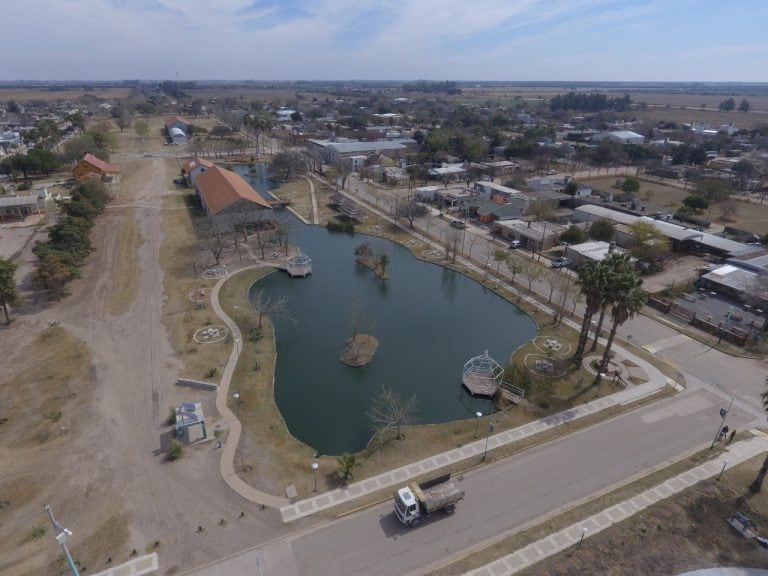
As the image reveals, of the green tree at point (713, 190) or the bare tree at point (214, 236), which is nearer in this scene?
the bare tree at point (214, 236)

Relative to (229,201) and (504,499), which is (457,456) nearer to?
(504,499)

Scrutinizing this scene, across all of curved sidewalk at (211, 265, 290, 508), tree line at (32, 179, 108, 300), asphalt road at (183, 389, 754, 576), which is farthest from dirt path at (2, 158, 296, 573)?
tree line at (32, 179, 108, 300)

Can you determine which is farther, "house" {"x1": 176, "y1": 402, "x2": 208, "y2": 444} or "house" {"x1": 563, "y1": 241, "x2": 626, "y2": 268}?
"house" {"x1": 563, "y1": 241, "x2": 626, "y2": 268}

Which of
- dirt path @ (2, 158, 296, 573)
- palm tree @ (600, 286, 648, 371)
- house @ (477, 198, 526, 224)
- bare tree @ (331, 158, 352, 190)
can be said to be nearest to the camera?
dirt path @ (2, 158, 296, 573)

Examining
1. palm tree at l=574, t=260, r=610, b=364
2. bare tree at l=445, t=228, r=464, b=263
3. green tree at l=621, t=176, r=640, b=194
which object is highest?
palm tree at l=574, t=260, r=610, b=364

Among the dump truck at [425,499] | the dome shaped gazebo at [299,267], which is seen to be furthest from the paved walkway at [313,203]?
the dump truck at [425,499]

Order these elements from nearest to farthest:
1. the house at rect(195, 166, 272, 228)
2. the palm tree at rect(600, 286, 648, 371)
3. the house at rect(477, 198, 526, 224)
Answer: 1. the palm tree at rect(600, 286, 648, 371)
2. the house at rect(195, 166, 272, 228)
3. the house at rect(477, 198, 526, 224)

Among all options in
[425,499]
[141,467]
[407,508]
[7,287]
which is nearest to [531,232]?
[425,499]

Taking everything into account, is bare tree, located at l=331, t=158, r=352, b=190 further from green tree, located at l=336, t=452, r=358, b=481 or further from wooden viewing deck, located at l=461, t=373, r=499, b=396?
green tree, located at l=336, t=452, r=358, b=481

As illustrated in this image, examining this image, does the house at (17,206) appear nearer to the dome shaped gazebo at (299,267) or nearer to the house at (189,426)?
the dome shaped gazebo at (299,267)
